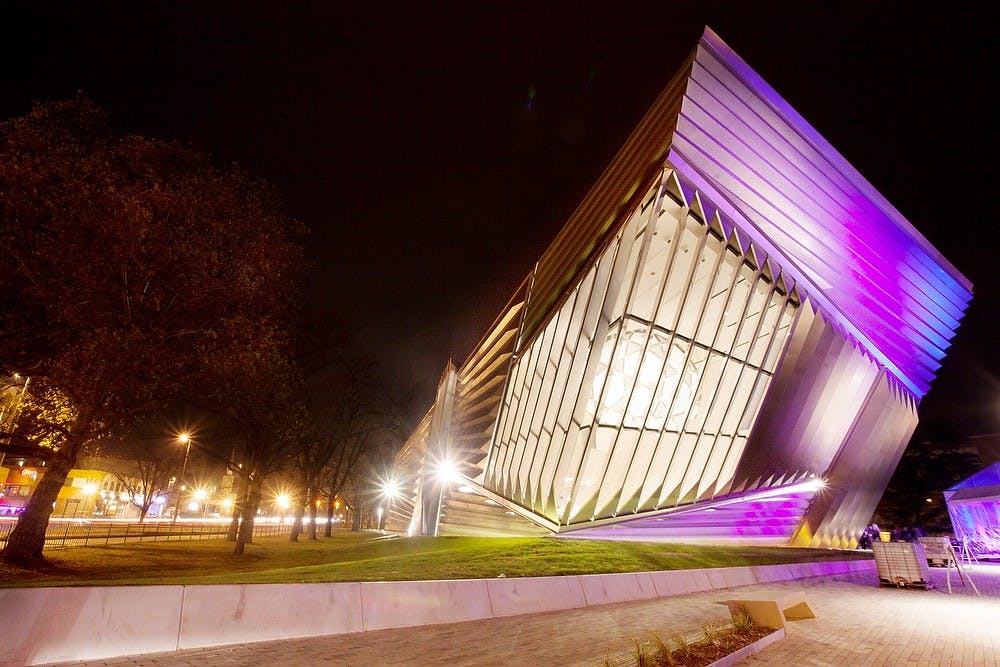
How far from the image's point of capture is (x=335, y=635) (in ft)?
21.4

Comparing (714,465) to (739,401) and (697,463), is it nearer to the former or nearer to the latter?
(697,463)

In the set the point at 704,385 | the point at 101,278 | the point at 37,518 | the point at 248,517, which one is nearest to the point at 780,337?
the point at 704,385

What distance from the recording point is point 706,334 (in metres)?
13.5

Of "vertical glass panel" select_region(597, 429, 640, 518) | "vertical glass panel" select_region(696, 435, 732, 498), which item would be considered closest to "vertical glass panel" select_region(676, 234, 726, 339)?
"vertical glass panel" select_region(597, 429, 640, 518)

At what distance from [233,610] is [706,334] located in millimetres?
12097

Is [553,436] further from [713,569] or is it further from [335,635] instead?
[335,635]

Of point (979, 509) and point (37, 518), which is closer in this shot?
point (37, 518)

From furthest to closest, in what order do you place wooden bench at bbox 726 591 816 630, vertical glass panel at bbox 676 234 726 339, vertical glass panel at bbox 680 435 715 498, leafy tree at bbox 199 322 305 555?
leafy tree at bbox 199 322 305 555 → vertical glass panel at bbox 680 435 715 498 → vertical glass panel at bbox 676 234 726 339 → wooden bench at bbox 726 591 816 630

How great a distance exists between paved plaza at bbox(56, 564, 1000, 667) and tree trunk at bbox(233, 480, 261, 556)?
20.6 metres

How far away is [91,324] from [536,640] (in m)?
15.6

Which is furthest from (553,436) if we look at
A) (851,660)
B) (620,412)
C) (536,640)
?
(851,660)

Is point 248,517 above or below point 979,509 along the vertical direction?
above

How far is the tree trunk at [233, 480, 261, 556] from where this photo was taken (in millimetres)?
23766

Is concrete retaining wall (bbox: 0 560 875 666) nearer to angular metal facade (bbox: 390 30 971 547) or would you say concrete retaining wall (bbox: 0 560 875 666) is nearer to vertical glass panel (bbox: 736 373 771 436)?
angular metal facade (bbox: 390 30 971 547)
